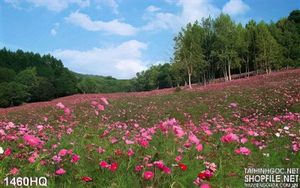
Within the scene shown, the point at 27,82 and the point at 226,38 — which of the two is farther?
the point at 27,82

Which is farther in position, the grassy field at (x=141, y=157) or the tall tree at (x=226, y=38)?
the tall tree at (x=226, y=38)

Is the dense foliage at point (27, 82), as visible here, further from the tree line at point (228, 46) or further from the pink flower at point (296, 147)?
the pink flower at point (296, 147)

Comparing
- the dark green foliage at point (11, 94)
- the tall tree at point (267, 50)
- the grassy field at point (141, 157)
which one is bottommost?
the grassy field at point (141, 157)

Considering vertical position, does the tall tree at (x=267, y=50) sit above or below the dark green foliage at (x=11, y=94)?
above

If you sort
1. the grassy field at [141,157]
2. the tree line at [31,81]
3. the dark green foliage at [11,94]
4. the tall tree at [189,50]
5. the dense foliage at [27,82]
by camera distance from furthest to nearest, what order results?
the tree line at [31,81] → the dense foliage at [27,82] → the dark green foliage at [11,94] → the tall tree at [189,50] → the grassy field at [141,157]

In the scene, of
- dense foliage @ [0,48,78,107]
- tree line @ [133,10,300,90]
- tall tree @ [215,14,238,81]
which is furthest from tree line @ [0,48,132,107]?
tall tree @ [215,14,238,81]

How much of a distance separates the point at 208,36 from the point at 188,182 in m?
63.9

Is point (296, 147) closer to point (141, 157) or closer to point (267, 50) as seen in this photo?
point (141, 157)

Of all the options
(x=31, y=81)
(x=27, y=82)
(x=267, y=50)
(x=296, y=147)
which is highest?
(x=267, y=50)

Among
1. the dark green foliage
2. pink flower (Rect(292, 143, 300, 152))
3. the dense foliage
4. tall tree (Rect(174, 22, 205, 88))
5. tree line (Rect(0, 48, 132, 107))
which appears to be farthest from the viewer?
tree line (Rect(0, 48, 132, 107))

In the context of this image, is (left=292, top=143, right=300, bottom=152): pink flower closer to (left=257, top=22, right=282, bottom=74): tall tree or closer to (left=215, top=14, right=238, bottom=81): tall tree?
(left=215, top=14, right=238, bottom=81): tall tree

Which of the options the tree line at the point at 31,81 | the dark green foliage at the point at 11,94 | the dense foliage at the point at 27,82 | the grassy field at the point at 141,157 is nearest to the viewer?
the grassy field at the point at 141,157

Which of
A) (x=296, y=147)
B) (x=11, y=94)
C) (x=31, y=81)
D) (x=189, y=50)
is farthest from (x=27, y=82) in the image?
(x=296, y=147)

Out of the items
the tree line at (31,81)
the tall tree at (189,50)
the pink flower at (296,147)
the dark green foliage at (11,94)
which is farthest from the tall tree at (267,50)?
the pink flower at (296,147)
